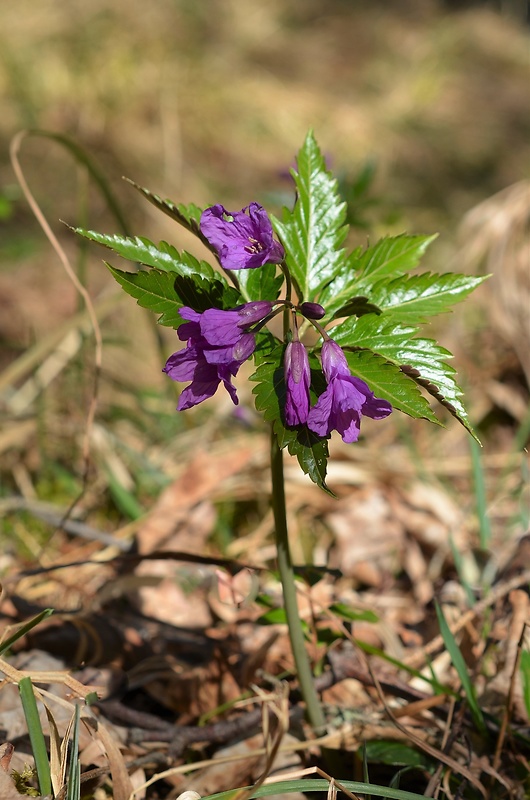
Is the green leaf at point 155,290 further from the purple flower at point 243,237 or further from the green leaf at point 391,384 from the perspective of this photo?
the green leaf at point 391,384

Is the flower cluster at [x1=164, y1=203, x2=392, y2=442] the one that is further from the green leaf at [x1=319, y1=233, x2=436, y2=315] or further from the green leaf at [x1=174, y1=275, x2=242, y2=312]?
the green leaf at [x1=319, y1=233, x2=436, y2=315]

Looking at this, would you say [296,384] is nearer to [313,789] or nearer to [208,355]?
[208,355]

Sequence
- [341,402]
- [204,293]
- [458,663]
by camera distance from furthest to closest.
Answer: [458,663]
[204,293]
[341,402]

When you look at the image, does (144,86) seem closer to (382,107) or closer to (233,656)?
(382,107)

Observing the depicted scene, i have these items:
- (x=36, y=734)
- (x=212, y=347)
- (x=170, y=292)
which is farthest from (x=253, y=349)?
(x=36, y=734)

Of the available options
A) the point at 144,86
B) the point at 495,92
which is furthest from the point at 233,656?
the point at 495,92

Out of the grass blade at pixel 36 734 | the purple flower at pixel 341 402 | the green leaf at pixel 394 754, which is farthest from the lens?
the green leaf at pixel 394 754

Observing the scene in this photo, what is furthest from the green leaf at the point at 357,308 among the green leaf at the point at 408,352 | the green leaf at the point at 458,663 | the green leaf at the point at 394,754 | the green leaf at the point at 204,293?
the green leaf at the point at 394,754
